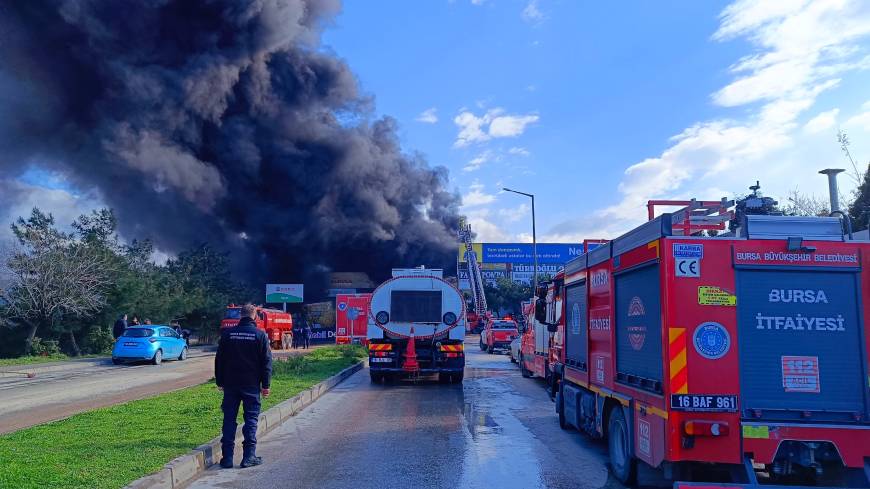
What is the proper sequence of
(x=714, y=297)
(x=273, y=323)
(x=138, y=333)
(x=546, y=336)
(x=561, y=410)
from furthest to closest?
A: (x=273, y=323), (x=138, y=333), (x=546, y=336), (x=561, y=410), (x=714, y=297)

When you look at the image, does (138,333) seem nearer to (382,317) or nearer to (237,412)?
(382,317)

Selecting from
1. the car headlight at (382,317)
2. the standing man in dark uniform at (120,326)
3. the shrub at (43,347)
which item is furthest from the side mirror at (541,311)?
the shrub at (43,347)

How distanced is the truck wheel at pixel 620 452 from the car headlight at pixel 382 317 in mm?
8584

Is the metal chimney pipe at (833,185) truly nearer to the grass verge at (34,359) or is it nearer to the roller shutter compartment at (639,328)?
the roller shutter compartment at (639,328)

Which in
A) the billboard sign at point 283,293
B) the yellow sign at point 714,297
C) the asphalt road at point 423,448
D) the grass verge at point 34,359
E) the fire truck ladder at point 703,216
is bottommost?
the asphalt road at point 423,448

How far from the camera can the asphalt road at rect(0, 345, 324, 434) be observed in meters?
10.4

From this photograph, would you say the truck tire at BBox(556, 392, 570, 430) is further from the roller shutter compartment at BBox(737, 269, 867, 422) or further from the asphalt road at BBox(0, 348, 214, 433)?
the asphalt road at BBox(0, 348, 214, 433)

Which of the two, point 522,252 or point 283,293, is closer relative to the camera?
point 283,293

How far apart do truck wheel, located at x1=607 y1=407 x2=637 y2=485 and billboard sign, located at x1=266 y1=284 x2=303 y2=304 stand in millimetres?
35521

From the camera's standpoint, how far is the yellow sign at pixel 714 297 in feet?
15.4

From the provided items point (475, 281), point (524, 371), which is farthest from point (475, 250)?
point (524, 371)

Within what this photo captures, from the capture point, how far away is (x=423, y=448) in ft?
24.8

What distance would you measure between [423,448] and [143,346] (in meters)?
15.7

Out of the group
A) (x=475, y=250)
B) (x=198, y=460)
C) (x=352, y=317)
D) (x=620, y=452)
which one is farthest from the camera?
(x=475, y=250)
